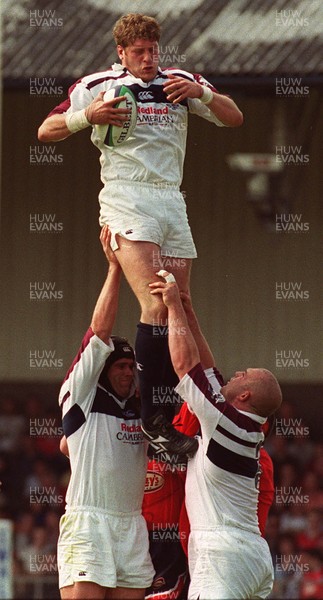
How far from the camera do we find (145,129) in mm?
8086

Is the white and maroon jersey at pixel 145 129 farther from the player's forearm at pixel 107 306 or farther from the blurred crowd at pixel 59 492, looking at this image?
the blurred crowd at pixel 59 492

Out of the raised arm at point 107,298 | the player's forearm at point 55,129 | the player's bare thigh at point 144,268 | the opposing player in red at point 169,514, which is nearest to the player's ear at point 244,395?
the opposing player in red at point 169,514

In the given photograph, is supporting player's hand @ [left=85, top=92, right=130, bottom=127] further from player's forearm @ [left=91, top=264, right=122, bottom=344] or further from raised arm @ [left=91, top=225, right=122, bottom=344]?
player's forearm @ [left=91, top=264, right=122, bottom=344]

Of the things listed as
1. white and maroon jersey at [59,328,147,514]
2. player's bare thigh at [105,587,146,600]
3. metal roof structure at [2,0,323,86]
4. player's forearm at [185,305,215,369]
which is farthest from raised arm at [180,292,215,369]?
metal roof structure at [2,0,323,86]

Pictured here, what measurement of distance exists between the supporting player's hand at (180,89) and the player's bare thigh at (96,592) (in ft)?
9.39

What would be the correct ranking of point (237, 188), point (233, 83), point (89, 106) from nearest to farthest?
point (89, 106) < point (233, 83) < point (237, 188)

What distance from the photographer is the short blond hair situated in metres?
7.98

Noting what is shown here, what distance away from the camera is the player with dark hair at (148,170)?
8.02 metres

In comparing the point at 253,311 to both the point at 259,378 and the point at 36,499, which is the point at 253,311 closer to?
the point at 36,499

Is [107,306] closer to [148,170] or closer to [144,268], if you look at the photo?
[144,268]

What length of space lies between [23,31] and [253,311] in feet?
14.1

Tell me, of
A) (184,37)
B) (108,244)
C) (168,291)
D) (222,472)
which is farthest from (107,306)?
(184,37)

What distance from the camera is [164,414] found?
8172mm

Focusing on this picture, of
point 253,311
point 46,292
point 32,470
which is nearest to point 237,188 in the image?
point 253,311
